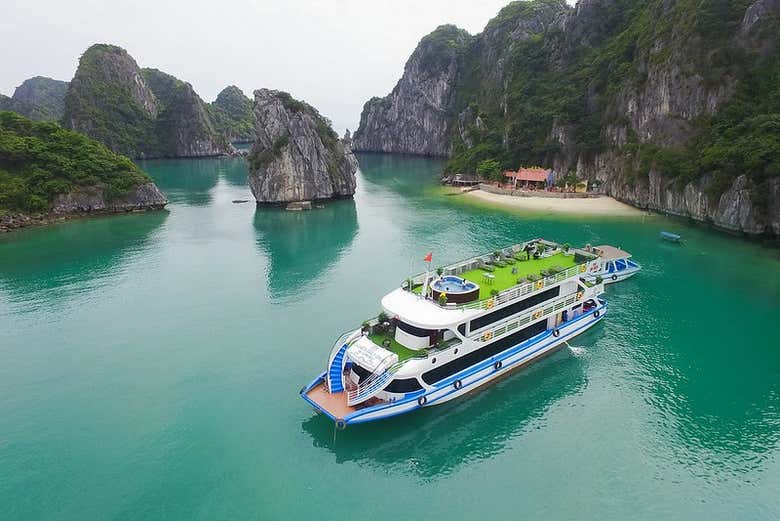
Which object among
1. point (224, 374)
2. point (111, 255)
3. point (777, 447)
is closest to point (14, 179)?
point (111, 255)

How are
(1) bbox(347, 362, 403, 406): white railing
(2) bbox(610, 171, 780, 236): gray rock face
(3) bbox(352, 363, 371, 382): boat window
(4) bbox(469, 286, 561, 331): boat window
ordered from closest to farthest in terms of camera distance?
1. (1) bbox(347, 362, 403, 406): white railing
2. (3) bbox(352, 363, 371, 382): boat window
3. (4) bbox(469, 286, 561, 331): boat window
4. (2) bbox(610, 171, 780, 236): gray rock face

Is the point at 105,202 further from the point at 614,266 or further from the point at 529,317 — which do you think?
the point at 614,266

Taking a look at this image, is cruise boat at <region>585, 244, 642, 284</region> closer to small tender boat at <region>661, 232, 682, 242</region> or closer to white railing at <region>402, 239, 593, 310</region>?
white railing at <region>402, 239, 593, 310</region>

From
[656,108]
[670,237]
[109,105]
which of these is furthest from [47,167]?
[109,105]

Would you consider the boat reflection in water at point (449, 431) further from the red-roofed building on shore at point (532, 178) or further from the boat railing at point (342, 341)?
the red-roofed building on shore at point (532, 178)

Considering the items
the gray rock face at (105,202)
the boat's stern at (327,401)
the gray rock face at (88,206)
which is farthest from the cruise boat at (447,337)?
the gray rock face at (105,202)

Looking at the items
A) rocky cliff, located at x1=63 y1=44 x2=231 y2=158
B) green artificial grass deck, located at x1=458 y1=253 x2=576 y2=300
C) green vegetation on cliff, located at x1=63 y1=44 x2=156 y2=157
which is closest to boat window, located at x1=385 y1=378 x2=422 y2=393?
green artificial grass deck, located at x1=458 y1=253 x2=576 y2=300
